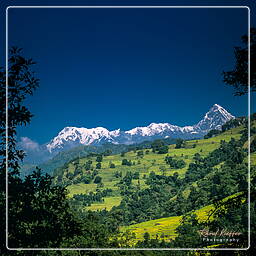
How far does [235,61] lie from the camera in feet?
14.1

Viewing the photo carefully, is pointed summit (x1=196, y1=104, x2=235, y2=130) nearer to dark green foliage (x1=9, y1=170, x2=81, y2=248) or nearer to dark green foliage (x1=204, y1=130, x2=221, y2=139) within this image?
dark green foliage (x1=204, y1=130, x2=221, y2=139)

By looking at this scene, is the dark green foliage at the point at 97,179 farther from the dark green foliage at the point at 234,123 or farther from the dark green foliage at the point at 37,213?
the dark green foliage at the point at 234,123

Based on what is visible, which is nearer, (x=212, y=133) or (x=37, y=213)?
(x=37, y=213)

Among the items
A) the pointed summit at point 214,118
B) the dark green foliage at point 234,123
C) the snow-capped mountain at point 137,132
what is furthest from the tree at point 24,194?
the dark green foliage at point 234,123

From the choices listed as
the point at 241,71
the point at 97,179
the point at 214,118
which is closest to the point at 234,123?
the point at 214,118

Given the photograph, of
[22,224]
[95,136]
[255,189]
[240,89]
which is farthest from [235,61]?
[22,224]

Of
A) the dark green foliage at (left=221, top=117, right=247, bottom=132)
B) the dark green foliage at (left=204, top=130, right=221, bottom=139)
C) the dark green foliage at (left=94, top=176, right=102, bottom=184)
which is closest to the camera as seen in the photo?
the dark green foliage at (left=221, top=117, right=247, bottom=132)

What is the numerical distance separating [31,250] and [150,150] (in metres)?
2.90

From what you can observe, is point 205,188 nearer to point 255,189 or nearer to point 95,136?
point 255,189

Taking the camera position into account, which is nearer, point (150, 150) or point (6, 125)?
point (6, 125)

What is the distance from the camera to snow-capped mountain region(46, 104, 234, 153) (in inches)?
172

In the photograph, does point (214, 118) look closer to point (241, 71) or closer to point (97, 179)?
point (241, 71)

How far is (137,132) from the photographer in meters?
4.45

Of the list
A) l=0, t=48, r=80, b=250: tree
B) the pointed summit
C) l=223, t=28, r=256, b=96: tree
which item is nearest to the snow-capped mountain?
the pointed summit
